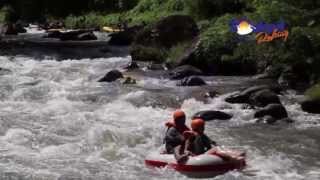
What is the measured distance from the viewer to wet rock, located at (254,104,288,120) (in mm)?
14531

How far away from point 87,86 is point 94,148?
22.3ft

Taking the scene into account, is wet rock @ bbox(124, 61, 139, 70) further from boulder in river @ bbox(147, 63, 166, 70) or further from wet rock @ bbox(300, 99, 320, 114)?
wet rock @ bbox(300, 99, 320, 114)

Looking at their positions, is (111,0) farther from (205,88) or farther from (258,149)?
(258,149)

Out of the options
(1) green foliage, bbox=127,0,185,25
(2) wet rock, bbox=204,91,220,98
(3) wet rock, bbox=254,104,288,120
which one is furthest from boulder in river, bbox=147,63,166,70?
(1) green foliage, bbox=127,0,185,25

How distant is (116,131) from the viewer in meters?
13.4

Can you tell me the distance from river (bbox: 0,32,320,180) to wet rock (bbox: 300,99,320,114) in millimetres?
199

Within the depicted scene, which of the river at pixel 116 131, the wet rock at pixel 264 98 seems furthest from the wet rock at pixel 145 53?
the wet rock at pixel 264 98

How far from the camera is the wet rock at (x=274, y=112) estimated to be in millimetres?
14531

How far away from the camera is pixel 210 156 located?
10.5m

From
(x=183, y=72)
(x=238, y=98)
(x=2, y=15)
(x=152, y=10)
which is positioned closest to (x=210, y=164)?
(x=238, y=98)

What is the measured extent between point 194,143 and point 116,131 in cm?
299

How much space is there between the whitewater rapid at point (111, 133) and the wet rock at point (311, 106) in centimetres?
18

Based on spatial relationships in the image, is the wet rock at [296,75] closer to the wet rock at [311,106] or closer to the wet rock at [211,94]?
the wet rock at [211,94]

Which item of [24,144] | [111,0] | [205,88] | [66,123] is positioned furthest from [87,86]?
[111,0]
